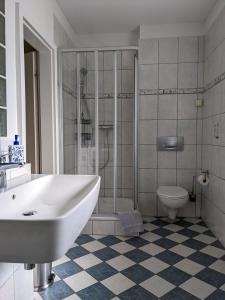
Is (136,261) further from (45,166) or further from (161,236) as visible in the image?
(45,166)

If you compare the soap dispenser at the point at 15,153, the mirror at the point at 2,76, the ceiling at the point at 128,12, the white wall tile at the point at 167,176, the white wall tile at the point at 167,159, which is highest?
the ceiling at the point at 128,12

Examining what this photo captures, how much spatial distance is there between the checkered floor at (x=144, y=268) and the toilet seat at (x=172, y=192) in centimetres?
39

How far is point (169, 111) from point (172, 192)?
104 centimetres

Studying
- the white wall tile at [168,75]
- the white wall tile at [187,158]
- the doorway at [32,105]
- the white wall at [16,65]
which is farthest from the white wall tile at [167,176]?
the white wall at [16,65]

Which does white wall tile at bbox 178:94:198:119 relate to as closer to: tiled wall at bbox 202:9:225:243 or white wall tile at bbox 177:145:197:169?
tiled wall at bbox 202:9:225:243

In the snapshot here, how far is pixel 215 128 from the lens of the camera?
252 cm

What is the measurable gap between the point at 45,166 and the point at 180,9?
2259 mm

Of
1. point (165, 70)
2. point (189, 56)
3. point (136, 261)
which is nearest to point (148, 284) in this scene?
point (136, 261)

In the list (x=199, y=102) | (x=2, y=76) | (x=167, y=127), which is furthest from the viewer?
(x=167, y=127)

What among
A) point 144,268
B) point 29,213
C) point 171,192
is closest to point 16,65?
point 29,213

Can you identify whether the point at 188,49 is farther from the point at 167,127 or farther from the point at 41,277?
the point at 41,277

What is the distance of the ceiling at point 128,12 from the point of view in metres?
2.49

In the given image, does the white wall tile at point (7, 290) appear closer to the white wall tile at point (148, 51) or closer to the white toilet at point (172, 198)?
the white toilet at point (172, 198)

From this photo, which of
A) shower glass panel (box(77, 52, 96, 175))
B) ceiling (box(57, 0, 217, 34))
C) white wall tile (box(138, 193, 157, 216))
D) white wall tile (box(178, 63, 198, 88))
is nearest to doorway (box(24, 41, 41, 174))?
shower glass panel (box(77, 52, 96, 175))
